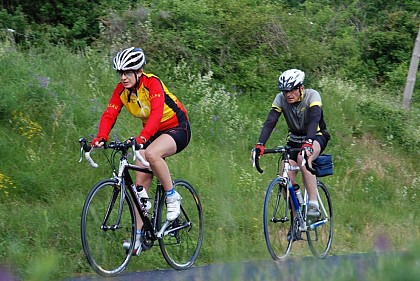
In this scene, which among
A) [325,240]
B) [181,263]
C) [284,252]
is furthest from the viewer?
[325,240]

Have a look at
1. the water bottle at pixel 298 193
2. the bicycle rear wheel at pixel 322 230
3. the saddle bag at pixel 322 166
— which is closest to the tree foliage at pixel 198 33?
the bicycle rear wheel at pixel 322 230

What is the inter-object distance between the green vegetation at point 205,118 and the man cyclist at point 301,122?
94cm

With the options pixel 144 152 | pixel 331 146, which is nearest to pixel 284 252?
pixel 144 152

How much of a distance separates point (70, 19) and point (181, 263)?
1041 centimetres

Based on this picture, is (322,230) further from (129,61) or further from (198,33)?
(198,33)

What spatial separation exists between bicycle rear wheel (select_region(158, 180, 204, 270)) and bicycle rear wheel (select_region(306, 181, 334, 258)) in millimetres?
1509

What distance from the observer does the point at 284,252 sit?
8891mm

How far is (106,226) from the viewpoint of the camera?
7324 millimetres

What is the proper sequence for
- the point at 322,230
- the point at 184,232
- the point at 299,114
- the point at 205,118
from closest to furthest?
the point at 184,232 < the point at 299,114 < the point at 322,230 < the point at 205,118

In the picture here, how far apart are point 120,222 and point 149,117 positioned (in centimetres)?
105

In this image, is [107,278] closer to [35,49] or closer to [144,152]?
[144,152]

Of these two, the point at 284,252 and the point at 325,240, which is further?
the point at 325,240

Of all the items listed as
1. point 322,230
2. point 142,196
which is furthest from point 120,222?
point 322,230

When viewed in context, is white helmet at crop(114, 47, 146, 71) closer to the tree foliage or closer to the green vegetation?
the green vegetation
